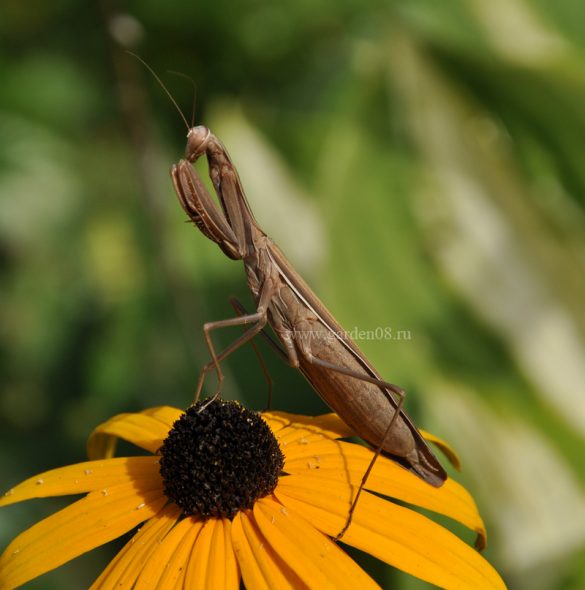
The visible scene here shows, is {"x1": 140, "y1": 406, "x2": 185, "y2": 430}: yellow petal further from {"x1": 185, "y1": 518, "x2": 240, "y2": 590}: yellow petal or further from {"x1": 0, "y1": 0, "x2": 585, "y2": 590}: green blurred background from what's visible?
{"x1": 0, "y1": 0, "x2": 585, "y2": 590}: green blurred background

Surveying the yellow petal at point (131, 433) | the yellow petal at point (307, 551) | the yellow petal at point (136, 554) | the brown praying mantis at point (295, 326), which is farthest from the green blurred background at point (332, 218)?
the yellow petal at point (136, 554)

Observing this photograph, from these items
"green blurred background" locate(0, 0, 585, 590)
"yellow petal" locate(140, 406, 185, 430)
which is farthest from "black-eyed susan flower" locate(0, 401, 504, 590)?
"green blurred background" locate(0, 0, 585, 590)

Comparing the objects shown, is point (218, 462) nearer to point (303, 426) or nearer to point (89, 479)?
point (89, 479)

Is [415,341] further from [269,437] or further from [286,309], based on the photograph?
[269,437]

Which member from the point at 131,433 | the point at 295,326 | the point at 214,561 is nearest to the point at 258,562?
the point at 214,561

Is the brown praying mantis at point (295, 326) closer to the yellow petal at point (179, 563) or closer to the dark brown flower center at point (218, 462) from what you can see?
the dark brown flower center at point (218, 462)
